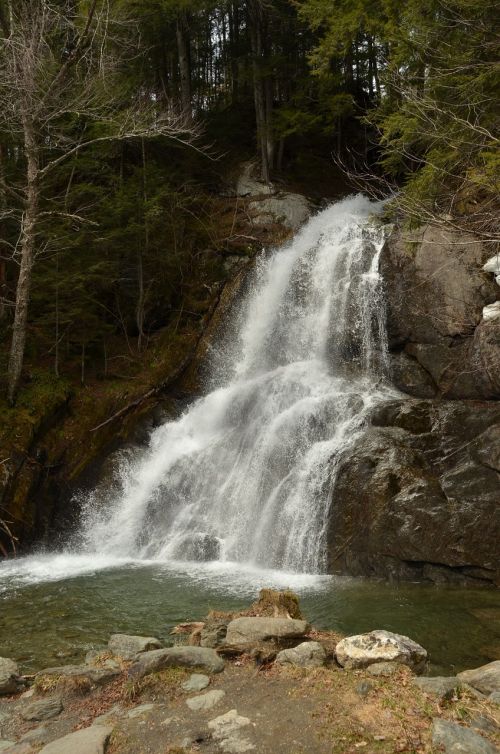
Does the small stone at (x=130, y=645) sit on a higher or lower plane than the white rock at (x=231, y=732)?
lower

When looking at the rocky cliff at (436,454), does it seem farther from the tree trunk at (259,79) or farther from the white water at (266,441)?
the tree trunk at (259,79)

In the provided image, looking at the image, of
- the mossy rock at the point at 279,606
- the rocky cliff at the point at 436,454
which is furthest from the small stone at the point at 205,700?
the rocky cliff at the point at 436,454

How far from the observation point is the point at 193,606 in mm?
7527

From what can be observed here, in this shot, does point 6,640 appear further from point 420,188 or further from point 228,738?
point 420,188

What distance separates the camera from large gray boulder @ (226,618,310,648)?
486cm

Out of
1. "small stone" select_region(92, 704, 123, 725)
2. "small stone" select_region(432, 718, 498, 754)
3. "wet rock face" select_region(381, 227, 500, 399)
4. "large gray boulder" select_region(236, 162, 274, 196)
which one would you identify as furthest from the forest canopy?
"small stone" select_region(92, 704, 123, 725)

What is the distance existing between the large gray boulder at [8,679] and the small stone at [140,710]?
1474 millimetres

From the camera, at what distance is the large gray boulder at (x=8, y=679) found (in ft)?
15.2

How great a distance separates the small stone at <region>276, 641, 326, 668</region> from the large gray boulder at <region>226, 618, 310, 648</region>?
270mm

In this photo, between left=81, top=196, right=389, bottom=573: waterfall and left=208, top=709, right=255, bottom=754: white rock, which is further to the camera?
left=81, top=196, right=389, bottom=573: waterfall

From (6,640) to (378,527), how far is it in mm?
5501

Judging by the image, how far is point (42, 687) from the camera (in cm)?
457

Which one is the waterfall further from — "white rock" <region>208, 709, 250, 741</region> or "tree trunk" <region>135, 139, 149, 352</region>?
"white rock" <region>208, 709, 250, 741</region>

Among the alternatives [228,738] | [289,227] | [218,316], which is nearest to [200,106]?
[289,227]
